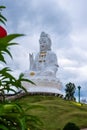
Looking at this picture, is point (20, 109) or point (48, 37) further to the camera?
point (48, 37)

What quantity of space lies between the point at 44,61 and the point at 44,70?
55.0 inches

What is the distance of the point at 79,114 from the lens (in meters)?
37.7

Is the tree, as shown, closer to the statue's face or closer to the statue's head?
the statue's head

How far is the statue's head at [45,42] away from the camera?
2395 inches

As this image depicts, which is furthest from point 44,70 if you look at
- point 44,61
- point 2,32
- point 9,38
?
point 9,38

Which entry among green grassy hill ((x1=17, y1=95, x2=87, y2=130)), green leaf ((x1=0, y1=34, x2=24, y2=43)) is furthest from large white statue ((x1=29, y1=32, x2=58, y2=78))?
green leaf ((x1=0, y1=34, x2=24, y2=43))

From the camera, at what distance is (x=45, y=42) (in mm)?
60906

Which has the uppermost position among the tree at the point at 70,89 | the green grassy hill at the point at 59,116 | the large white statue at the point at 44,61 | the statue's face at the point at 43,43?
the statue's face at the point at 43,43

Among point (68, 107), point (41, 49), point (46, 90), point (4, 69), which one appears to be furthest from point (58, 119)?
point (4, 69)

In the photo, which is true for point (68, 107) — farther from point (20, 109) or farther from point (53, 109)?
point (20, 109)

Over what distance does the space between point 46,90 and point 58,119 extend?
21329 millimetres

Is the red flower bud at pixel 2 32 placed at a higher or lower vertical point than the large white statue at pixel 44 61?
lower

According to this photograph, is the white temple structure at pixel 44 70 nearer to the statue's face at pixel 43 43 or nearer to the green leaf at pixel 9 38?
the statue's face at pixel 43 43

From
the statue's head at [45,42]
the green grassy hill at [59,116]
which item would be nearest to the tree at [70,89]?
the statue's head at [45,42]
